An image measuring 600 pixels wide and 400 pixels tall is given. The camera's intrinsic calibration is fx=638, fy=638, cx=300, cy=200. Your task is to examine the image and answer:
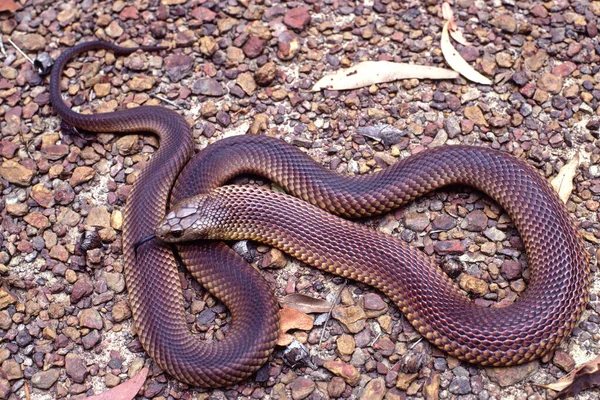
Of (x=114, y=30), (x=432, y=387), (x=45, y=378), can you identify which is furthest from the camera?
(x=114, y=30)

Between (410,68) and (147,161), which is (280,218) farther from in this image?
(410,68)

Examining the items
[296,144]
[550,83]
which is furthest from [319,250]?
[550,83]

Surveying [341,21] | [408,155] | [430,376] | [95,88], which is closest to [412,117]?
[408,155]

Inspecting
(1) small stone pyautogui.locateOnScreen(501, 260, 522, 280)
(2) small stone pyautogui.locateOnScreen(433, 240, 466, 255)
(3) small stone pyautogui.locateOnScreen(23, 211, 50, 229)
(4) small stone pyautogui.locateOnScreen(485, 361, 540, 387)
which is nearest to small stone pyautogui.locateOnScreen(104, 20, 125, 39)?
(3) small stone pyautogui.locateOnScreen(23, 211, 50, 229)

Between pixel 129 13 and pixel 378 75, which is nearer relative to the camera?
pixel 378 75

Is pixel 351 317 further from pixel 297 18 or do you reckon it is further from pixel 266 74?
pixel 297 18

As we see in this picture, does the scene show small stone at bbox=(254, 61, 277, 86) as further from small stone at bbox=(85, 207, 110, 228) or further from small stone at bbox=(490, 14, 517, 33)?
small stone at bbox=(490, 14, 517, 33)
